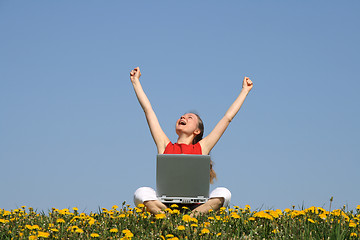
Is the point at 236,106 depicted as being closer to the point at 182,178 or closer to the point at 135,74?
the point at 182,178

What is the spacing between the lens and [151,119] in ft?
28.0

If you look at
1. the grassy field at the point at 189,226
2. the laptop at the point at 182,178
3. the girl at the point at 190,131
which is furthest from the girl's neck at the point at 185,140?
the grassy field at the point at 189,226

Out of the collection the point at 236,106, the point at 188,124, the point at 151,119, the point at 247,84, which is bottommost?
the point at 188,124

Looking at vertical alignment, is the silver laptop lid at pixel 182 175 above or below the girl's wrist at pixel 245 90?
below

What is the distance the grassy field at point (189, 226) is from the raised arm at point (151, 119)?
6.66ft

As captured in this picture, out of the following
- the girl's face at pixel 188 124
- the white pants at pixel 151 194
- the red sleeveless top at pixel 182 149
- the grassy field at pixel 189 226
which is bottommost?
the grassy field at pixel 189 226

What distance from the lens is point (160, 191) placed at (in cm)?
730

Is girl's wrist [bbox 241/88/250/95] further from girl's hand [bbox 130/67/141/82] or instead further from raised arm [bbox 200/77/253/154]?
girl's hand [bbox 130/67/141/82]

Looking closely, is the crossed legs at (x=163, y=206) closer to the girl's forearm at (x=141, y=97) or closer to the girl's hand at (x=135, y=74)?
the girl's forearm at (x=141, y=97)

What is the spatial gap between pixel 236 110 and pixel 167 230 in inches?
134

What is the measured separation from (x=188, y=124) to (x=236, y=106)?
1010 mm

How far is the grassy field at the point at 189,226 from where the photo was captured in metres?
4.93

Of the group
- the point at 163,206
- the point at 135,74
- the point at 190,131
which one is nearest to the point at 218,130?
the point at 190,131

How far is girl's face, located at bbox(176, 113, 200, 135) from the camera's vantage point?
27.5ft
